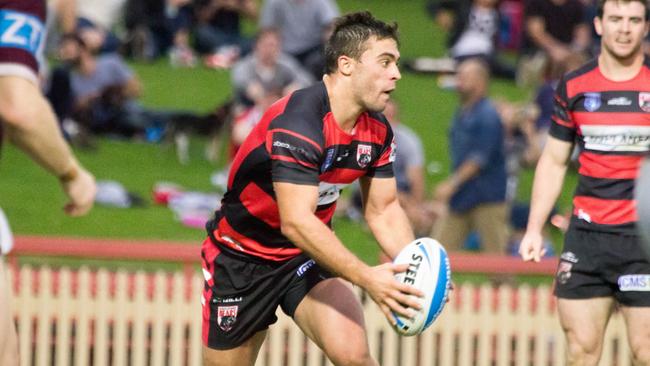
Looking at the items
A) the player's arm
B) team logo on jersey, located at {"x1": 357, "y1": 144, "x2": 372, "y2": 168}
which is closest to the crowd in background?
the player's arm

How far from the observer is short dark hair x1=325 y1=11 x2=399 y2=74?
5.95 meters


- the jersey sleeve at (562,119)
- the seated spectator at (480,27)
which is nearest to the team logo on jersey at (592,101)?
the jersey sleeve at (562,119)

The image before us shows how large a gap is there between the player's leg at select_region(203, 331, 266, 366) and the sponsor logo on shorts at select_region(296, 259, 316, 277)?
0.40m

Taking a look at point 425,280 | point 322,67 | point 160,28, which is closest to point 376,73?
point 425,280

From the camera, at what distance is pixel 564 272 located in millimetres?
6953

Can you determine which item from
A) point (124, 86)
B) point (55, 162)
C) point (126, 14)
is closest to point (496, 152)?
point (124, 86)

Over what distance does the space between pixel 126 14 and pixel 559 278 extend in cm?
1090

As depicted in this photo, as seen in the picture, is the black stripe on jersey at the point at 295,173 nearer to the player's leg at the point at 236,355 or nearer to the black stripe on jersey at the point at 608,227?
the player's leg at the point at 236,355

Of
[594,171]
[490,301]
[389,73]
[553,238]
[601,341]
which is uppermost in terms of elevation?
[389,73]

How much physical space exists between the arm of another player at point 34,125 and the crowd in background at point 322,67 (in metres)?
5.51

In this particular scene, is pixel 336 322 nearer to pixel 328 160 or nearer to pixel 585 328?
pixel 328 160

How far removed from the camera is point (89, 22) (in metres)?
A: 15.2

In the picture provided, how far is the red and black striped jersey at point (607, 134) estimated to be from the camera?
671 cm

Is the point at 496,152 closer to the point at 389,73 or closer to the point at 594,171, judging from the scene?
the point at 594,171
